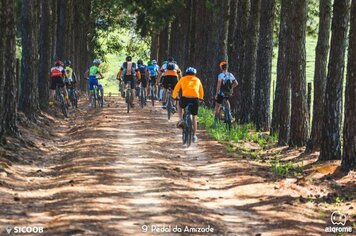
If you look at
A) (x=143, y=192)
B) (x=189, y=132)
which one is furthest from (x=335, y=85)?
(x=143, y=192)

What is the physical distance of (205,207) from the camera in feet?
35.4

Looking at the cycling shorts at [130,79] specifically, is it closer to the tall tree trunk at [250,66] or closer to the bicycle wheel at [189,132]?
the tall tree trunk at [250,66]

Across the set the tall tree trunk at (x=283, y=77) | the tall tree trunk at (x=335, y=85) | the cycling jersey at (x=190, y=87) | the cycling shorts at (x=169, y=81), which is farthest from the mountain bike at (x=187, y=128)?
the cycling shorts at (x=169, y=81)

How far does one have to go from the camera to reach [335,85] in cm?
1497

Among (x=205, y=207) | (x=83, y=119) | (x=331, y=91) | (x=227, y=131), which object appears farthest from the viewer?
(x=83, y=119)

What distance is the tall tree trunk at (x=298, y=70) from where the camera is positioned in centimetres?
1786

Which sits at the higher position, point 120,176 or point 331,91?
point 331,91

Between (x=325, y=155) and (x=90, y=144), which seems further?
(x=90, y=144)

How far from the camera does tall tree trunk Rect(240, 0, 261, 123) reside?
965 inches

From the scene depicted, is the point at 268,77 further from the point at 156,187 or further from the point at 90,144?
the point at 156,187

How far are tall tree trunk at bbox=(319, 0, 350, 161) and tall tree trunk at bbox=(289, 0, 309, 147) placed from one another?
273cm

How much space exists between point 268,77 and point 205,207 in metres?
12.3

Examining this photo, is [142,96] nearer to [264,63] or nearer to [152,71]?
[152,71]

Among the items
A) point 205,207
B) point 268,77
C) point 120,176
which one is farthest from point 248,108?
point 205,207
